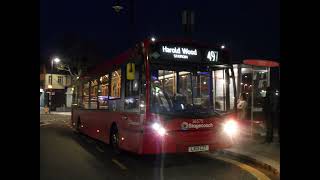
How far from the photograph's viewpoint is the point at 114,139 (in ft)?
41.9

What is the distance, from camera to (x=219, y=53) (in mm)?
11062

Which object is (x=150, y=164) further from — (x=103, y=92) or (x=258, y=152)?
(x=103, y=92)

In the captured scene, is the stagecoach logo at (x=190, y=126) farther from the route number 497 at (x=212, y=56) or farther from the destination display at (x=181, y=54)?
the route number 497 at (x=212, y=56)

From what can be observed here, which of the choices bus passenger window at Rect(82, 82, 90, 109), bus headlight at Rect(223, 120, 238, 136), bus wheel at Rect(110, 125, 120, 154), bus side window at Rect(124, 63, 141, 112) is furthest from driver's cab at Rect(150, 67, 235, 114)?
bus passenger window at Rect(82, 82, 90, 109)

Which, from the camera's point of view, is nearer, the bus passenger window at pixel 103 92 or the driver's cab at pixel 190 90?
the driver's cab at pixel 190 90

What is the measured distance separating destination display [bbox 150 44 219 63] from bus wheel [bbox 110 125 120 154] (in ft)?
10.5

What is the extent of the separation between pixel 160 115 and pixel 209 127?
134 cm

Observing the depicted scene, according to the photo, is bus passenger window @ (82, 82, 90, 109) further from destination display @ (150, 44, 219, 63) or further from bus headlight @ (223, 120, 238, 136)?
bus headlight @ (223, 120, 238, 136)

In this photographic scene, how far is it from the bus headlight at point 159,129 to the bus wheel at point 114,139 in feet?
8.96

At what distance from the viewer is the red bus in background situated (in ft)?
32.9

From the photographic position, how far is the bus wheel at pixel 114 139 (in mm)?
12438

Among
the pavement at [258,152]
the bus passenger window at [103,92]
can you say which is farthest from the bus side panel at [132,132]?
the pavement at [258,152]
